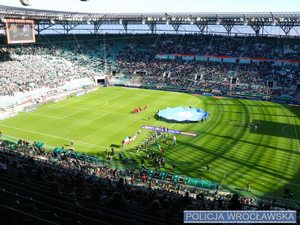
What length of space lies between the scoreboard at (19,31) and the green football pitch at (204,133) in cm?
1536

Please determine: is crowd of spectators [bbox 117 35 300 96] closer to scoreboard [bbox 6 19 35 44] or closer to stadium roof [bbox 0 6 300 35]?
stadium roof [bbox 0 6 300 35]

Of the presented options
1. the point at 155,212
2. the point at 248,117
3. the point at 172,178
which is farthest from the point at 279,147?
the point at 155,212

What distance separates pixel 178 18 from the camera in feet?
262

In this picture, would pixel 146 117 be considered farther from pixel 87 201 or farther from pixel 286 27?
pixel 286 27

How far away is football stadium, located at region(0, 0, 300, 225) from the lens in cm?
1546

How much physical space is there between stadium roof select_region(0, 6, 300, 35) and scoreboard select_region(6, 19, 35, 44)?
6.59ft

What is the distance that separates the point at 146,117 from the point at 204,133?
11352mm

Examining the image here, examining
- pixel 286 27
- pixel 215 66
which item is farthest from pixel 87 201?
pixel 286 27

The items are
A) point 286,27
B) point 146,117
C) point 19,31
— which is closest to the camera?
point 146,117

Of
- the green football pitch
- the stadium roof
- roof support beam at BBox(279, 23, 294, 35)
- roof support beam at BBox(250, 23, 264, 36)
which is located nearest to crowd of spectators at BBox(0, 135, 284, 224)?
the green football pitch

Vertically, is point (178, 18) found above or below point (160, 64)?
above

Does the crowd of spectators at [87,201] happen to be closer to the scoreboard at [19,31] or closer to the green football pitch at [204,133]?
the green football pitch at [204,133]

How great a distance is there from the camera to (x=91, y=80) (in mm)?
75875

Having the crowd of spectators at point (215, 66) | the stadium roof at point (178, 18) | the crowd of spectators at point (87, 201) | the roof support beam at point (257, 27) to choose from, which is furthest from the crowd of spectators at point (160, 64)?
the crowd of spectators at point (87, 201)
